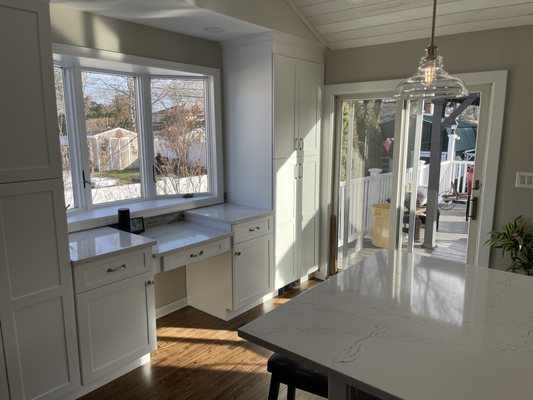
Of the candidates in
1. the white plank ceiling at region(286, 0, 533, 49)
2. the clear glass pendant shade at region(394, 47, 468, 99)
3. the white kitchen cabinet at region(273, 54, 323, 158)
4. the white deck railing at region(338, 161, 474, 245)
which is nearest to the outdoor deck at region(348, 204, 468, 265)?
the white deck railing at region(338, 161, 474, 245)

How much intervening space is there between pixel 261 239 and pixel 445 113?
73.7 inches

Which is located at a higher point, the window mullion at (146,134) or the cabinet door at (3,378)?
the window mullion at (146,134)

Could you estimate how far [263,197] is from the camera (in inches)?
139

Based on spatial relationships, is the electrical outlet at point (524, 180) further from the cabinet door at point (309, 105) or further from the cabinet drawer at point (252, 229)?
the cabinet drawer at point (252, 229)

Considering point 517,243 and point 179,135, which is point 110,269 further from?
point 517,243

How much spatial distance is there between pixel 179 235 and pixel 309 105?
171 cm

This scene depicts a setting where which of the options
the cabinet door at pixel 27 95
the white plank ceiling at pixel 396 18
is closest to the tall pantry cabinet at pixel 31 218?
the cabinet door at pixel 27 95

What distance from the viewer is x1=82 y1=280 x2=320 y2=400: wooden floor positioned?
2410 millimetres

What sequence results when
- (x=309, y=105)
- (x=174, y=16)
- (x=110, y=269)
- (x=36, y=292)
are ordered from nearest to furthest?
(x=36, y=292) → (x=110, y=269) → (x=174, y=16) → (x=309, y=105)

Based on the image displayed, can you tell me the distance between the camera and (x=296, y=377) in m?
1.57

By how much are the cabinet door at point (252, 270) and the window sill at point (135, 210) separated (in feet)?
2.04

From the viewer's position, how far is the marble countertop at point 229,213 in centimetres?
318

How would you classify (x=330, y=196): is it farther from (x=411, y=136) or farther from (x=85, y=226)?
(x=85, y=226)

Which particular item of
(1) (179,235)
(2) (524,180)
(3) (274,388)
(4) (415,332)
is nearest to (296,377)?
(3) (274,388)
